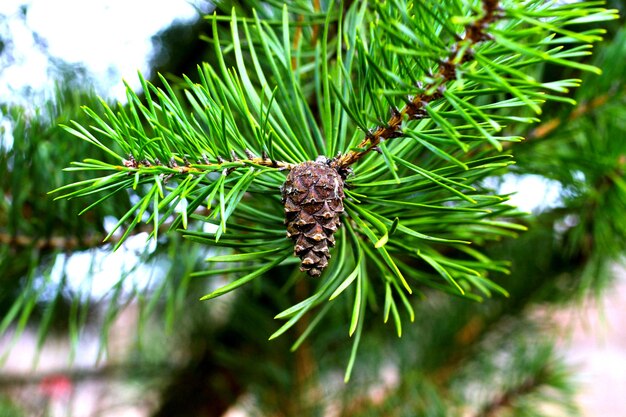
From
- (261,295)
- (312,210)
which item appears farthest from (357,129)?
(261,295)

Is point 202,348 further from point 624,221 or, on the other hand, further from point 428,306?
point 624,221

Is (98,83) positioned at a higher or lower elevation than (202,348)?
higher

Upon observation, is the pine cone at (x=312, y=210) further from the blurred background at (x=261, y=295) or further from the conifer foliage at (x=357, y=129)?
the blurred background at (x=261, y=295)

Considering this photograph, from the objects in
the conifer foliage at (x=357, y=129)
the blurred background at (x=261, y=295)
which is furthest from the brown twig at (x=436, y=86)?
the blurred background at (x=261, y=295)

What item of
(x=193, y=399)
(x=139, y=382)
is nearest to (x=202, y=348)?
(x=193, y=399)

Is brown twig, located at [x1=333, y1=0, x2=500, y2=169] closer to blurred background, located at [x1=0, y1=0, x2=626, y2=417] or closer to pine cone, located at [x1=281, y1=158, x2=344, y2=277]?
pine cone, located at [x1=281, y1=158, x2=344, y2=277]

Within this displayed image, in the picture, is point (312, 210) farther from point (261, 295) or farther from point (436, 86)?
point (261, 295)

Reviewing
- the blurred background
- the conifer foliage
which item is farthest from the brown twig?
the blurred background

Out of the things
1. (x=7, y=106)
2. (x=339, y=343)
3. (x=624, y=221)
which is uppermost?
(x=7, y=106)
